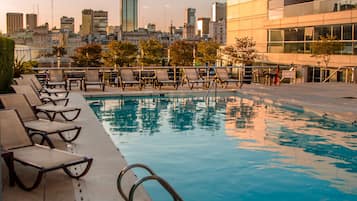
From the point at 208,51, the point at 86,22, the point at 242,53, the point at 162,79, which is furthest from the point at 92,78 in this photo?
the point at 86,22

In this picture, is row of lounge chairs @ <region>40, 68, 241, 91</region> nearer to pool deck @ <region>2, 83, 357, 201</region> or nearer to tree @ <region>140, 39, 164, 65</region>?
pool deck @ <region>2, 83, 357, 201</region>

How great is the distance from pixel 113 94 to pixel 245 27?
29904 mm

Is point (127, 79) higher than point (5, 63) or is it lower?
lower

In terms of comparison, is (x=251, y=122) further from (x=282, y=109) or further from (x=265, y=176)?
(x=265, y=176)

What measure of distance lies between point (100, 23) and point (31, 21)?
99.0ft

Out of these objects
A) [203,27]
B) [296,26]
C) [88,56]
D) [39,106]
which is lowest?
[39,106]

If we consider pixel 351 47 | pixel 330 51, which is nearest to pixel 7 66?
pixel 330 51

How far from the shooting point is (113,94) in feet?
48.2

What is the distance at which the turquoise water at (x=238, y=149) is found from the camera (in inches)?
228

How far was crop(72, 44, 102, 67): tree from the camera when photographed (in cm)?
3459

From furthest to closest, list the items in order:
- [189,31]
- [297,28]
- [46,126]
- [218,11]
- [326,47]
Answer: [218,11]
[189,31]
[297,28]
[326,47]
[46,126]

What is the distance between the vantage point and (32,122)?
6.61 m

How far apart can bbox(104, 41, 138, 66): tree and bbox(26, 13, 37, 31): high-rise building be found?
23.7ft

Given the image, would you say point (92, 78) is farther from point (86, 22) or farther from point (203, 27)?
point (203, 27)
